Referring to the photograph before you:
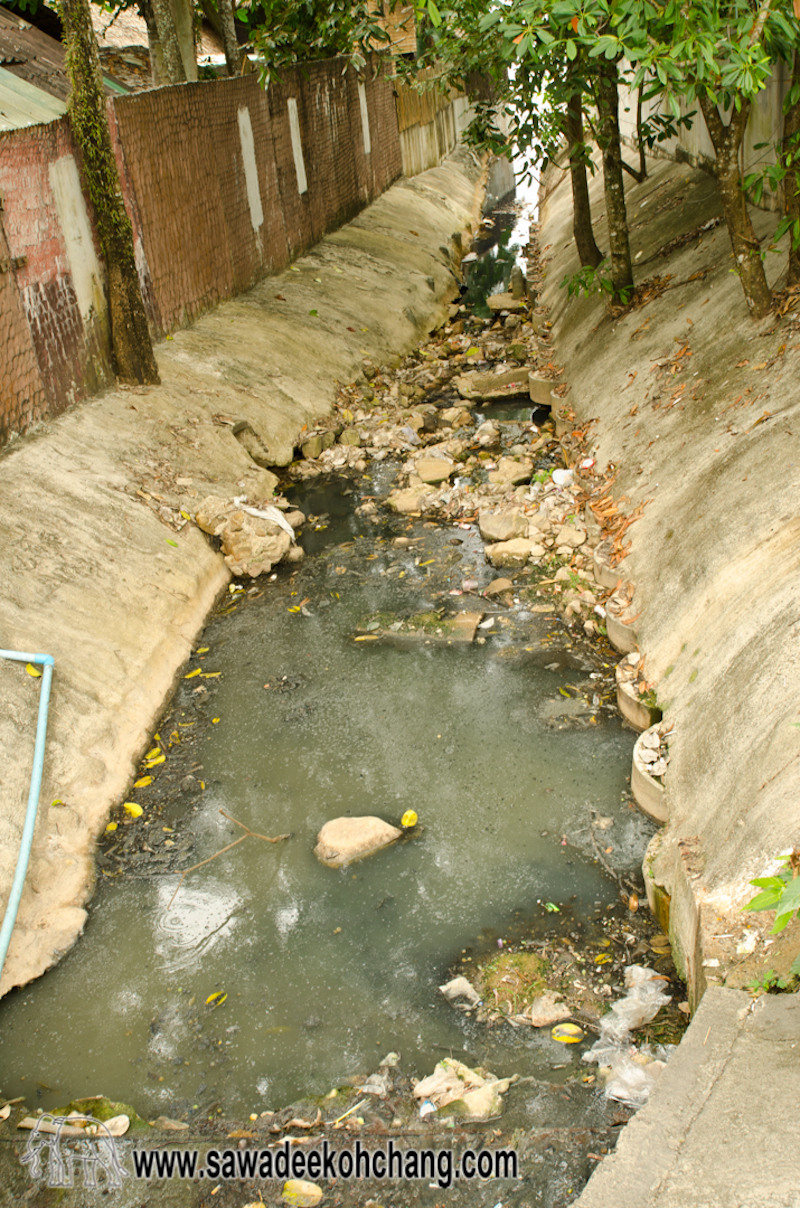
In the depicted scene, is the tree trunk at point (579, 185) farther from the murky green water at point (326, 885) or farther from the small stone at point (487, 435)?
the murky green water at point (326, 885)

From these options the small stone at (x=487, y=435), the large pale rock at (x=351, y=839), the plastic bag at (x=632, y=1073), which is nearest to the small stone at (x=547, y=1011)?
the plastic bag at (x=632, y=1073)

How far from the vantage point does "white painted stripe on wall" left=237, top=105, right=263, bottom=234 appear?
11.7 m

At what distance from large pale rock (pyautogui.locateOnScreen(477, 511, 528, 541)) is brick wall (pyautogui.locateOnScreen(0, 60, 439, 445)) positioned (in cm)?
383

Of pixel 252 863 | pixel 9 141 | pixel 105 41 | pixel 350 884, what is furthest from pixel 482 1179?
pixel 105 41

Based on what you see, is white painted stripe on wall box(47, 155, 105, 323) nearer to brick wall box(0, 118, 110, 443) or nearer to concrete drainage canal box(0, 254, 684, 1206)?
brick wall box(0, 118, 110, 443)

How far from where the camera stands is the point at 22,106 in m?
7.79

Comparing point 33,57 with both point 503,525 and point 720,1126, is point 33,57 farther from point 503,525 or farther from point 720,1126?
point 720,1126

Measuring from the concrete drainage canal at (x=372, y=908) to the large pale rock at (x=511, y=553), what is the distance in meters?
0.38

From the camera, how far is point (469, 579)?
7.23 m

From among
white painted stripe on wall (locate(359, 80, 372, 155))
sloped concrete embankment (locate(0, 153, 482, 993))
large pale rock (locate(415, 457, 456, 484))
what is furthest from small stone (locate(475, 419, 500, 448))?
white painted stripe on wall (locate(359, 80, 372, 155))

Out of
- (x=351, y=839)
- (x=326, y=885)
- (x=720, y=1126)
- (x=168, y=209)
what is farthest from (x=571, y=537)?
(x=168, y=209)

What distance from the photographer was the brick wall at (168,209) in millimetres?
7219

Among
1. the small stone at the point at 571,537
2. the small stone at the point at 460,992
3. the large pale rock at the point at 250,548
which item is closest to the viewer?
the small stone at the point at 460,992

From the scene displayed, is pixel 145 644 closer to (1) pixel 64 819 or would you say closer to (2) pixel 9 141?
(1) pixel 64 819
